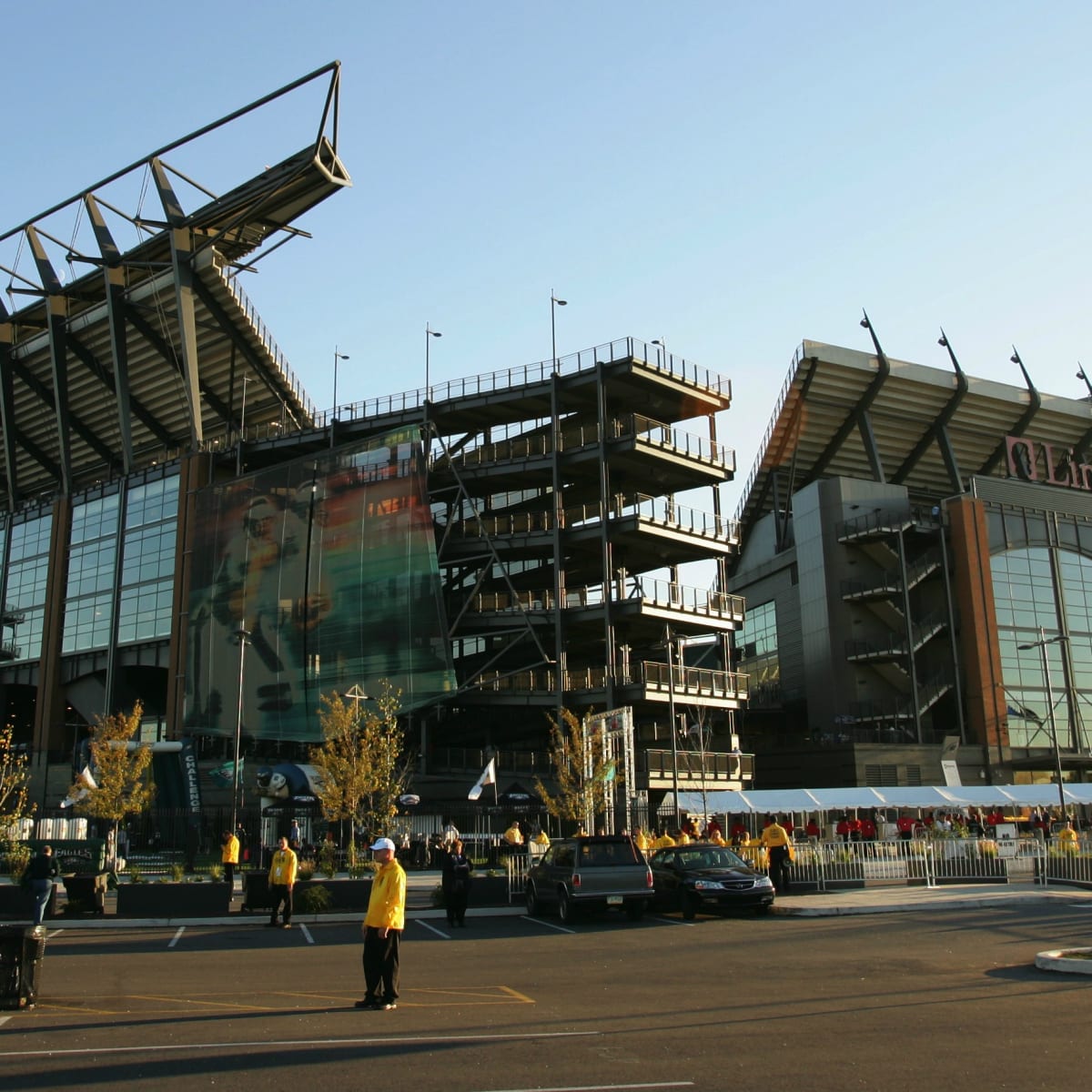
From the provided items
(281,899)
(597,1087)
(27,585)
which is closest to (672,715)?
(281,899)

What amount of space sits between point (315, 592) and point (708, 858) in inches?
1447

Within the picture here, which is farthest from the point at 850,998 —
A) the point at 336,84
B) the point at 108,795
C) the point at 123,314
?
the point at 123,314

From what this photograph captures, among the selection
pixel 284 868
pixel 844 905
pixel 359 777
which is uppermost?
pixel 359 777

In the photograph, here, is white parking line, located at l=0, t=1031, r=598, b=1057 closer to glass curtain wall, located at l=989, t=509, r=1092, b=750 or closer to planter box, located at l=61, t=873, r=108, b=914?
planter box, located at l=61, t=873, r=108, b=914

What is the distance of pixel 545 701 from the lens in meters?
56.6

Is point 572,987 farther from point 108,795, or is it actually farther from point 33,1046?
point 108,795

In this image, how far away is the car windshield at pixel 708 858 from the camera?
24109 millimetres

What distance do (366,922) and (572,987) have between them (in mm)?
2772

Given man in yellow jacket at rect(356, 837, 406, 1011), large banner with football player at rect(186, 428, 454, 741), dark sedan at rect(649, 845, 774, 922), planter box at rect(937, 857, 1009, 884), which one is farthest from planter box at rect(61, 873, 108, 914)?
large banner with football player at rect(186, 428, 454, 741)

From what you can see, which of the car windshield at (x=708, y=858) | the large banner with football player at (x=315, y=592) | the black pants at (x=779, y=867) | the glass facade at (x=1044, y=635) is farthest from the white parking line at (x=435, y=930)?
the glass facade at (x=1044, y=635)

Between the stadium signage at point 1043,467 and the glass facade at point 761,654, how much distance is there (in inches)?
665

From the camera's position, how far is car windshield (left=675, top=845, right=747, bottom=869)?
24109mm

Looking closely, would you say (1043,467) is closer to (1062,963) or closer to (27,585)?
(27,585)

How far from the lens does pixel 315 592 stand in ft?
190
